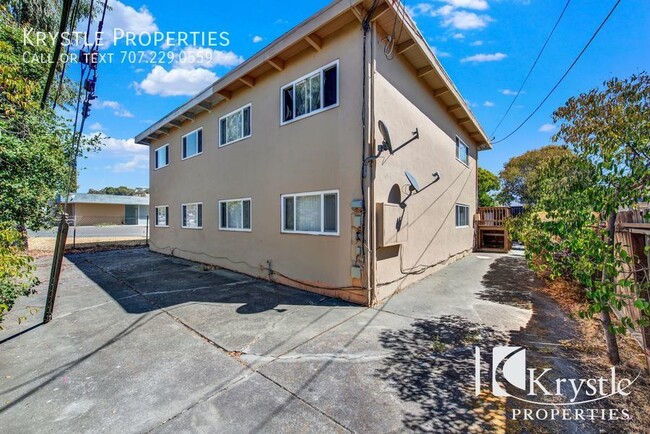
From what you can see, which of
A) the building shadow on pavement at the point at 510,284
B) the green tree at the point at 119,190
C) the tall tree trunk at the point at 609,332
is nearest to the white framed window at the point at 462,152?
the building shadow on pavement at the point at 510,284

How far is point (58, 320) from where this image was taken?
497 cm

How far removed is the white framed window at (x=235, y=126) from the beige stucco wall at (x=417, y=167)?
4.19m

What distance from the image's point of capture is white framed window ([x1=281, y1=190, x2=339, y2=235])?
20.2 ft

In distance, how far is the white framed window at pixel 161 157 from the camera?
505 inches

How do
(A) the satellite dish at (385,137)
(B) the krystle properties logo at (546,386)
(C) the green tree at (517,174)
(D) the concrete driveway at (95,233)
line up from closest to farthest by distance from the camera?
(B) the krystle properties logo at (546,386), (A) the satellite dish at (385,137), (D) the concrete driveway at (95,233), (C) the green tree at (517,174)

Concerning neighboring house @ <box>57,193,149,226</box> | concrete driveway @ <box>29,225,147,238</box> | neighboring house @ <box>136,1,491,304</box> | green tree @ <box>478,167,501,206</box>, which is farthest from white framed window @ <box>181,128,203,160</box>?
neighboring house @ <box>57,193,149,226</box>

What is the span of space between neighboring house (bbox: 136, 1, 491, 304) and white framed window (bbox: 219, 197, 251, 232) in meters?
0.05

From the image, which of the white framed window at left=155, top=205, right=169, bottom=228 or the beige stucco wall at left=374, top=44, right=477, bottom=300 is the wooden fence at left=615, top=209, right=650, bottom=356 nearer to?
the beige stucco wall at left=374, top=44, right=477, bottom=300

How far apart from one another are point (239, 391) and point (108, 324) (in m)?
3.32

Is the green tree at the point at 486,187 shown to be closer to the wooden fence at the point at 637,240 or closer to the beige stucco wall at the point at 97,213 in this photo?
the wooden fence at the point at 637,240

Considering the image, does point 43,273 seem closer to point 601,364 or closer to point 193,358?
point 193,358

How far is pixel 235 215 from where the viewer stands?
8914 mm

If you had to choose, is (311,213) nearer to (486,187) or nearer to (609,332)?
(609,332)

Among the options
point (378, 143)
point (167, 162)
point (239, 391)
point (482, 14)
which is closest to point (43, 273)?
point (167, 162)
